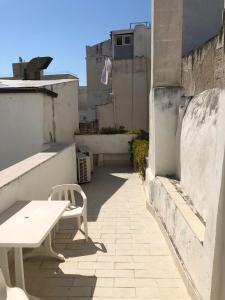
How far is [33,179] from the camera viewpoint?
16.6ft

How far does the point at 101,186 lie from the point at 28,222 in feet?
19.4

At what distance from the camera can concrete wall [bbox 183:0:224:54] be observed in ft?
53.0

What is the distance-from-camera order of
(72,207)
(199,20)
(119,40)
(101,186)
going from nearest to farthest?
(72,207), (101,186), (199,20), (119,40)

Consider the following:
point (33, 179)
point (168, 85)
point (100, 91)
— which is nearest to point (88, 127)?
point (100, 91)

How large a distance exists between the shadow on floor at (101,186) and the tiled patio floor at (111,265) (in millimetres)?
491

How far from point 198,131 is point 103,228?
271 centimetres

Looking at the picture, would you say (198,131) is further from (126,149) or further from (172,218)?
(126,149)

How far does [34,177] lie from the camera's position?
16.8ft

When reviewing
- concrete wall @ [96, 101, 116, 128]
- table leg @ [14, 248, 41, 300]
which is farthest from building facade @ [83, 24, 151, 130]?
table leg @ [14, 248, 41, 300]

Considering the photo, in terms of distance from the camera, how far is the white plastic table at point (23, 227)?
9.46ft

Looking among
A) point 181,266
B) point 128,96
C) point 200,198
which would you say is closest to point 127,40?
point 128,96

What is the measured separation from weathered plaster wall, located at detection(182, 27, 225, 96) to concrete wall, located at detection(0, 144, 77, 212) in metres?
5.93

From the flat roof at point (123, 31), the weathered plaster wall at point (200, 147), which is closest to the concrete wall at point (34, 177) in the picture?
the weathered plaster wall at point (200, 147)

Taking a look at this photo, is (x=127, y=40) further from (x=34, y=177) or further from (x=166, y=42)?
(x=34, y=177)
